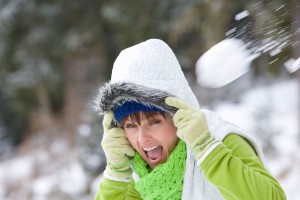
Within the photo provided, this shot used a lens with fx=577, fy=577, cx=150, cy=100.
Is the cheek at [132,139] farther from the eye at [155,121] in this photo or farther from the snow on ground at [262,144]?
the snow on ground at [262,144]

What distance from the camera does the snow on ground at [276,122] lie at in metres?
8.12

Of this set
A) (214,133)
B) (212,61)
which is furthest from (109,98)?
(212,61)

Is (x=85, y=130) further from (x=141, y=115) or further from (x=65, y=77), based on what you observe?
(x=141, y=115)

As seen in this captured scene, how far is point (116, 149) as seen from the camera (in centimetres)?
210

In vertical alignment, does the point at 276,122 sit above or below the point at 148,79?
below

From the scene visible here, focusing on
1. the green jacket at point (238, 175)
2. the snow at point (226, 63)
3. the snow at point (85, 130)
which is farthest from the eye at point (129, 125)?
the snow at point (85, 130)

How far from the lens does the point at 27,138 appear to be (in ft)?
43.4

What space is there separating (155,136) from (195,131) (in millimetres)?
251

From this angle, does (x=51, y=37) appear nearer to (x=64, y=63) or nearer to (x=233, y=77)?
(x=64, y=63)

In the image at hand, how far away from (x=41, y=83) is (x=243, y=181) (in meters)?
10.8

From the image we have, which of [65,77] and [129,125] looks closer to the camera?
[129,125]

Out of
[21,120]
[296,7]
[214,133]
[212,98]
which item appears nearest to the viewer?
[296,7]

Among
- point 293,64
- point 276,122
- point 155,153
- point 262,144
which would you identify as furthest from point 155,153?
point 276,122

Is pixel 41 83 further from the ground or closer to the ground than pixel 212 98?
further from the ground
